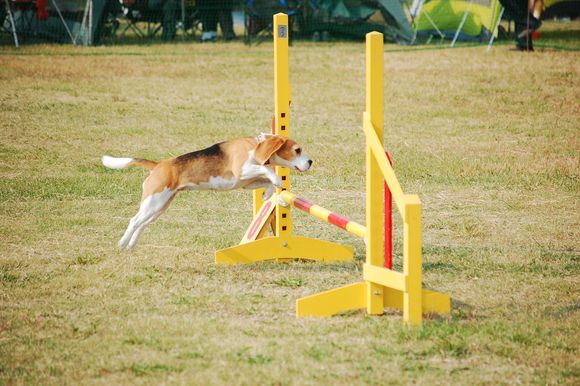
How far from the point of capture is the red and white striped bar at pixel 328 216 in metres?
6.47

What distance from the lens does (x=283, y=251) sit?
7547 millimetres

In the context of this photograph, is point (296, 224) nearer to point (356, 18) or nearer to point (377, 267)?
point (377, 267)

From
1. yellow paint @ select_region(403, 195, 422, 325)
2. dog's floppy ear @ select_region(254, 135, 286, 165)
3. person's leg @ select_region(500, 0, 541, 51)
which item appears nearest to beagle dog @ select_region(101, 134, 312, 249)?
dog's floppy ear @ select_region(254, 135, 286, 165)

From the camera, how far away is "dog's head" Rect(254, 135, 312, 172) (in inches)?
287

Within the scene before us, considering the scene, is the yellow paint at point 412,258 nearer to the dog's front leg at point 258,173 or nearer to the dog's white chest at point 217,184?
the dog's front leg at point 258,173

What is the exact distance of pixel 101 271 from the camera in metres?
7.21

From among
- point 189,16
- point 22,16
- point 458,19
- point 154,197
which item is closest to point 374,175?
point 154,197

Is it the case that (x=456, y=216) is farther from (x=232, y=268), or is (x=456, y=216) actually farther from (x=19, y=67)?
(x=19, y=67)

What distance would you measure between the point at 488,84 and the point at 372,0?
6885 mm

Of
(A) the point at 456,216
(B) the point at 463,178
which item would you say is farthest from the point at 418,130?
(A) the point at 456,216

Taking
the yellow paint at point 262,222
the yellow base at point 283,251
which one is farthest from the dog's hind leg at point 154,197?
the yellow paint at point 262,222

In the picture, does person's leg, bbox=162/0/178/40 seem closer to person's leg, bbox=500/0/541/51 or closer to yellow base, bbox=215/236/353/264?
person's leg, bbox=500/0/541/51

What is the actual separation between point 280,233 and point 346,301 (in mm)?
1611

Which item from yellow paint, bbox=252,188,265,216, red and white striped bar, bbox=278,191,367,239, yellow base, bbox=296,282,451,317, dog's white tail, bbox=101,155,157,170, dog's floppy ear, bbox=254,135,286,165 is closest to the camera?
yellow base, bbox=296,282,451,317
